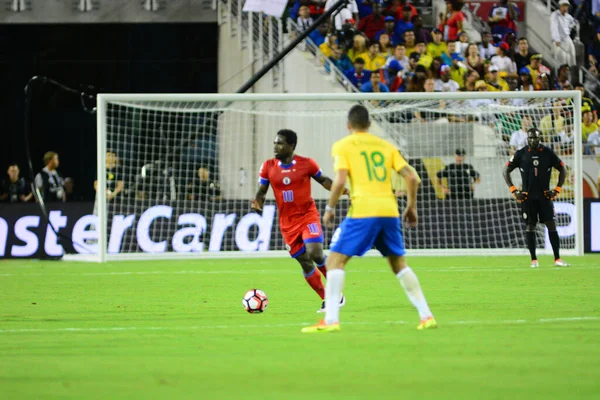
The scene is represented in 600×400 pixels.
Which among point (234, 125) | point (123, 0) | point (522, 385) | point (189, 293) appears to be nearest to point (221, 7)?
point (123, 0)

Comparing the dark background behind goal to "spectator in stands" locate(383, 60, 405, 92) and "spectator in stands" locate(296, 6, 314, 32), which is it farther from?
"spectator in stands" locate(383, 60, 405, 92)

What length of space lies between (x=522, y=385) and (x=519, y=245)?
15.9 m

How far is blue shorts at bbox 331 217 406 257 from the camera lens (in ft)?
26.2

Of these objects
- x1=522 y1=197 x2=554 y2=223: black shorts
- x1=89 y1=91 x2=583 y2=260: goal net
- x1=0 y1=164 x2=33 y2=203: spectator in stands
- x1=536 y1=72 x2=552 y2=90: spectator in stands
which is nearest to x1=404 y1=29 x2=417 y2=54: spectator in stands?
x1=89 y1=91 x2=583 y2=260: goal net

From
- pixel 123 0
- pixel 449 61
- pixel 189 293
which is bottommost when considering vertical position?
pixel 189 293

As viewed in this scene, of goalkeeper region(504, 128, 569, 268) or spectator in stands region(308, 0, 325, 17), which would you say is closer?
goalkeeper region(504, 128, 569, 268)

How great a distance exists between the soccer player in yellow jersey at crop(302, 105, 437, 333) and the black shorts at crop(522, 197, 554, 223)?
922cm

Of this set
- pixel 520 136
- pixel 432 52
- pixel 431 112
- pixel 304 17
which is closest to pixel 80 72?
pixel 304 17

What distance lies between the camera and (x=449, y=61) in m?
24.4

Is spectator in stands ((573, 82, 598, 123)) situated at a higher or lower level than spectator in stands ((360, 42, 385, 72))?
lower

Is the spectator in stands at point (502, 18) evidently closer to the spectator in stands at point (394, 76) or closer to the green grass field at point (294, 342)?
the spectator in stands at point (394, 76)

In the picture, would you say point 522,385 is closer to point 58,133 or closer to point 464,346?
point 464,346

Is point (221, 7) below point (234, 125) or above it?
above

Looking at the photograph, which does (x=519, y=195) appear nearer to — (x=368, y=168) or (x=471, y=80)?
(x=471, y=80)
